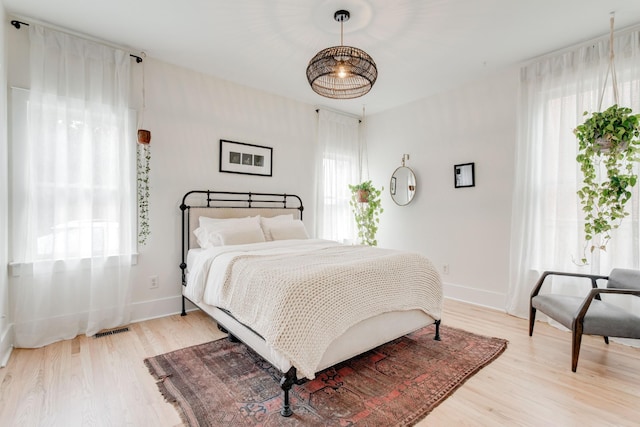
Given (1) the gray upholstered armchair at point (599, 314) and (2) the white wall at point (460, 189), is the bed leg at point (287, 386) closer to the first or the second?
(1) the gray upholstered armchair at point (599, 314)

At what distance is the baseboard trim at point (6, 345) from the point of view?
2.19 m

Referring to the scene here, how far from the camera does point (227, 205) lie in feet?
12.3

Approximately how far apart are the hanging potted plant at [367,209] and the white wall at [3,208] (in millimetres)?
3796

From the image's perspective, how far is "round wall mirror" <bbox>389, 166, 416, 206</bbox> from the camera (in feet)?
14.6

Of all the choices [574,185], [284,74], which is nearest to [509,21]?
[574,185]

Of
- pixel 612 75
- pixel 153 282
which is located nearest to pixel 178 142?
pixel 153 282

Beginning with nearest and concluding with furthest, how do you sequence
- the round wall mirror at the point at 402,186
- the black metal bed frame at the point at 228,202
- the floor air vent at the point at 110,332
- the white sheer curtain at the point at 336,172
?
1. the floor air vent at the point at 110,332
2. the black metal bed frame at the point at 228,202
3. the round wall mirror at the point at 402,186
4. the white sheer curtain at the point at 336,172

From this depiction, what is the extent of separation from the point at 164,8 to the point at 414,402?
10.8 feet

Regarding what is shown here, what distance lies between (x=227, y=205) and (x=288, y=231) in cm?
83

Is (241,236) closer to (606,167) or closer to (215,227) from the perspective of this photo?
(215,227)

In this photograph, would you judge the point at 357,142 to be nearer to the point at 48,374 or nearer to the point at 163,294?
the point at 163,294

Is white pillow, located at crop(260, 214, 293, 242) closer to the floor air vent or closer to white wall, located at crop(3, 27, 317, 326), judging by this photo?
white wall, located at crop(3, 27, 317, 326)

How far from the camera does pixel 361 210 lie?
4898 millimetres

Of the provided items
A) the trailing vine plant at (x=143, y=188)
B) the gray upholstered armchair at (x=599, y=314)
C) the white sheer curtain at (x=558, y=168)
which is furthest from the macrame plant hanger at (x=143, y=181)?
the white sheer curtain at (x=558, y=168)
